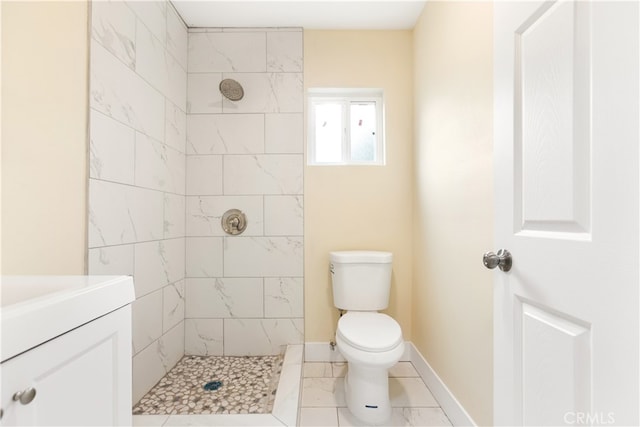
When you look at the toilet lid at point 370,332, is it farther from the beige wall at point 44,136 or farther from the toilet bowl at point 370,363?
the beige wall at point 44,136

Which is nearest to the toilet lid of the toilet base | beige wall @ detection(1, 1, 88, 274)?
the toilet base

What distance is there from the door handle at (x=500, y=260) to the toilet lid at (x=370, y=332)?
845 millimetres

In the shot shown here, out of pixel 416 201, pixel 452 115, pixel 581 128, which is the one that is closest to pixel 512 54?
pixel 581 128

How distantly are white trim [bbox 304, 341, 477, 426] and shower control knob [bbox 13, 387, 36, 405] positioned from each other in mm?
1533

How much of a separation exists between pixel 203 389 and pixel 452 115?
6.44 ft

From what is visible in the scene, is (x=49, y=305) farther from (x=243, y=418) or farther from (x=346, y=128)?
(x=346, y=128)

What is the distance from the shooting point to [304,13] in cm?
210

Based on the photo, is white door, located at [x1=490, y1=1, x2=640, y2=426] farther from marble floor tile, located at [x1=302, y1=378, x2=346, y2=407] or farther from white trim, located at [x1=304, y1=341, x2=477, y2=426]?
marble floor tile, located at [x1=302, y1=378, x2=346, y2=407]

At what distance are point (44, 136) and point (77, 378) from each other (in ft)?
3.07

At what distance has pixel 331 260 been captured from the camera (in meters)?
2.15

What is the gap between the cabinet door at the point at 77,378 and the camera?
18.6 inches

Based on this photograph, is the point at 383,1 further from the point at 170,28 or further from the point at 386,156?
the point at 170,28

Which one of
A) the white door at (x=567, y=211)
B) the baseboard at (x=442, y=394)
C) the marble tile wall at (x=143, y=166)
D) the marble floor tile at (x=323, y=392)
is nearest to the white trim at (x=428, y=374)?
the baseboard at (x=442, y=394)

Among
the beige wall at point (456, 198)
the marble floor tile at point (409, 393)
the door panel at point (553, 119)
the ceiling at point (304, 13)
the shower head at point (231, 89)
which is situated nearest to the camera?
the door panel at point (553, 119)
